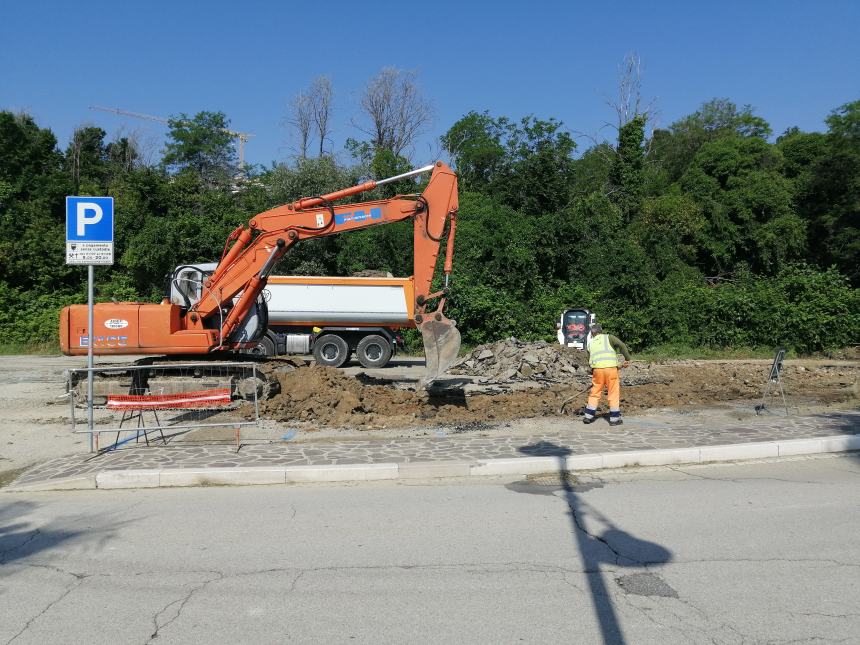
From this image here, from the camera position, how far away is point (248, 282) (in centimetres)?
1327

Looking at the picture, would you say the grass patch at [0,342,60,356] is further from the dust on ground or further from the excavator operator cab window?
the dust on ground

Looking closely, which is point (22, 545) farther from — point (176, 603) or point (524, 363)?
point (524, 363)

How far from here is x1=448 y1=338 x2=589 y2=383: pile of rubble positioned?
1773 cm

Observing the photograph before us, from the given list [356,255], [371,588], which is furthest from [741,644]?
[356,255]

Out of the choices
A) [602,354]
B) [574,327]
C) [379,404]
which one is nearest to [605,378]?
[602,354]

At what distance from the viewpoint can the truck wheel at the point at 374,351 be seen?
68.6 feet

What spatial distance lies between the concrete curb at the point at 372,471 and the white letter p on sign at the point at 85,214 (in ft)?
10.9

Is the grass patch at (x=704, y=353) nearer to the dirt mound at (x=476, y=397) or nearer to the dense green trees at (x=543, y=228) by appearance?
the dense green trees at (x=543, y=228)

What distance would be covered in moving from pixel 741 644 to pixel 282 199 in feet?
109

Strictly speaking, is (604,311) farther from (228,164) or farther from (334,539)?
(228,164)

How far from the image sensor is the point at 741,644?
3.84 meters

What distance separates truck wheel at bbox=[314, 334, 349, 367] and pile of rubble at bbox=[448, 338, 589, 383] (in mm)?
3749

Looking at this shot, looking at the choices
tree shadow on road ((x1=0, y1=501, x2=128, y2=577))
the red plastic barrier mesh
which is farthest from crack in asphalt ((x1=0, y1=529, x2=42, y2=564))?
the red plastic barrier mesh

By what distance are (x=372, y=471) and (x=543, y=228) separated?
23.5 meters
